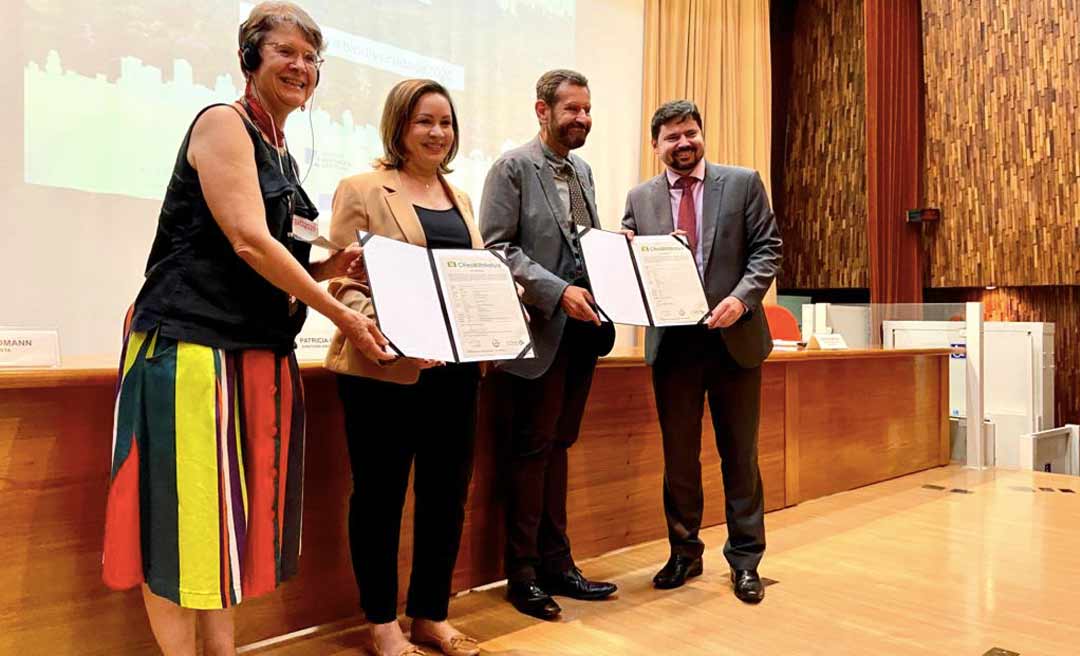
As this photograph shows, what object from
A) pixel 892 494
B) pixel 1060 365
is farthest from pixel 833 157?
pixel 892 494

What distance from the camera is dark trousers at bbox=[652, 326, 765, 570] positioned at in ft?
7.38

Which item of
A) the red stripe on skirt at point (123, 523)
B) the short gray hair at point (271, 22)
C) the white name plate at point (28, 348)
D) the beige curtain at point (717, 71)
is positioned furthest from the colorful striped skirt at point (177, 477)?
the beige curtain at point (717, 71)

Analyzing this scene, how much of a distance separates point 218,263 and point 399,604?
3.78 ft

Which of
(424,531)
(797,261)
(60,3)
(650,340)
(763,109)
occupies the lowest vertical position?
(424,531)

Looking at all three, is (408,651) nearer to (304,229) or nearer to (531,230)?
(304,229)

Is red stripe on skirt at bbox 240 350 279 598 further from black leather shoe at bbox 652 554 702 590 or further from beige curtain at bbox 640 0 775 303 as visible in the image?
beige curtain at bbox 640 0 775 303

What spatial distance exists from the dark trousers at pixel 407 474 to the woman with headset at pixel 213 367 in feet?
1.04

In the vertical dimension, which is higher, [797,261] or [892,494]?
[797,261]

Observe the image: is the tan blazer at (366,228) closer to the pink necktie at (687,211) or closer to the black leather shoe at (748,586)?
the pink necktie at (687,211)

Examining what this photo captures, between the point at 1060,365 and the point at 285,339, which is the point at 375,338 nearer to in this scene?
the point at 285,339

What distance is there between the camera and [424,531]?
1.78m

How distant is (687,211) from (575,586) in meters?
1.11

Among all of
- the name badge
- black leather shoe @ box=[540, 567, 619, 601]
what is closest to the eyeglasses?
the name badge

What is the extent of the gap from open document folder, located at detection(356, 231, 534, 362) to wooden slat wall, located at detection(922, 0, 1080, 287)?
5.53m
